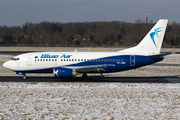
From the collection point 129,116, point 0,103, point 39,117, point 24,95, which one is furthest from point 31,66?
point 129,116

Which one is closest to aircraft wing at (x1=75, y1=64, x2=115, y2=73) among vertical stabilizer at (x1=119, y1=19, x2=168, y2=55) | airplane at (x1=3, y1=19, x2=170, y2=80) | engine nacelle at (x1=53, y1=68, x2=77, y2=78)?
airplane at (x1=3, y1=19, x2=170, y2=80)

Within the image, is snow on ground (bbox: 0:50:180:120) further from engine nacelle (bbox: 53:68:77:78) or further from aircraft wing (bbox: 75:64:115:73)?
aircraft wing (bbox: 75:64:115:73)

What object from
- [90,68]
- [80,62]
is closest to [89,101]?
[90,68]

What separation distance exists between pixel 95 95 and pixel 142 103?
13.6 ft

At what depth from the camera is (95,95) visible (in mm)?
19000

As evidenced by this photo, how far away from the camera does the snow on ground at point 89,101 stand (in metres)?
14.4

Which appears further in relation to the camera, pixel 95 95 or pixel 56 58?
pixel 56 58

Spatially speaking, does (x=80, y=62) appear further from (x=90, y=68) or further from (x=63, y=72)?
(x=63, y=72)

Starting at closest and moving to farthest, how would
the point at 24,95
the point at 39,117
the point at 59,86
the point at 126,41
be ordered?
the point at 39,117 < the point at 24,95 < the point at 59,86 < the point at 126,41

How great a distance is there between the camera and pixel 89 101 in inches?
682

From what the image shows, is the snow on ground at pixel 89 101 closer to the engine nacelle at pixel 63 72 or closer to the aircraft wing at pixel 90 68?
the engine nacelle at pixel 63 72

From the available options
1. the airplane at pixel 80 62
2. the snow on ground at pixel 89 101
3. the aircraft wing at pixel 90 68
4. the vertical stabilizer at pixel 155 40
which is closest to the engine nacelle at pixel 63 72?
the airplane at pixel 80 62

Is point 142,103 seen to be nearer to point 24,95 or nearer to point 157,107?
point 157,107

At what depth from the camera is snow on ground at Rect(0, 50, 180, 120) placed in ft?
47.2
